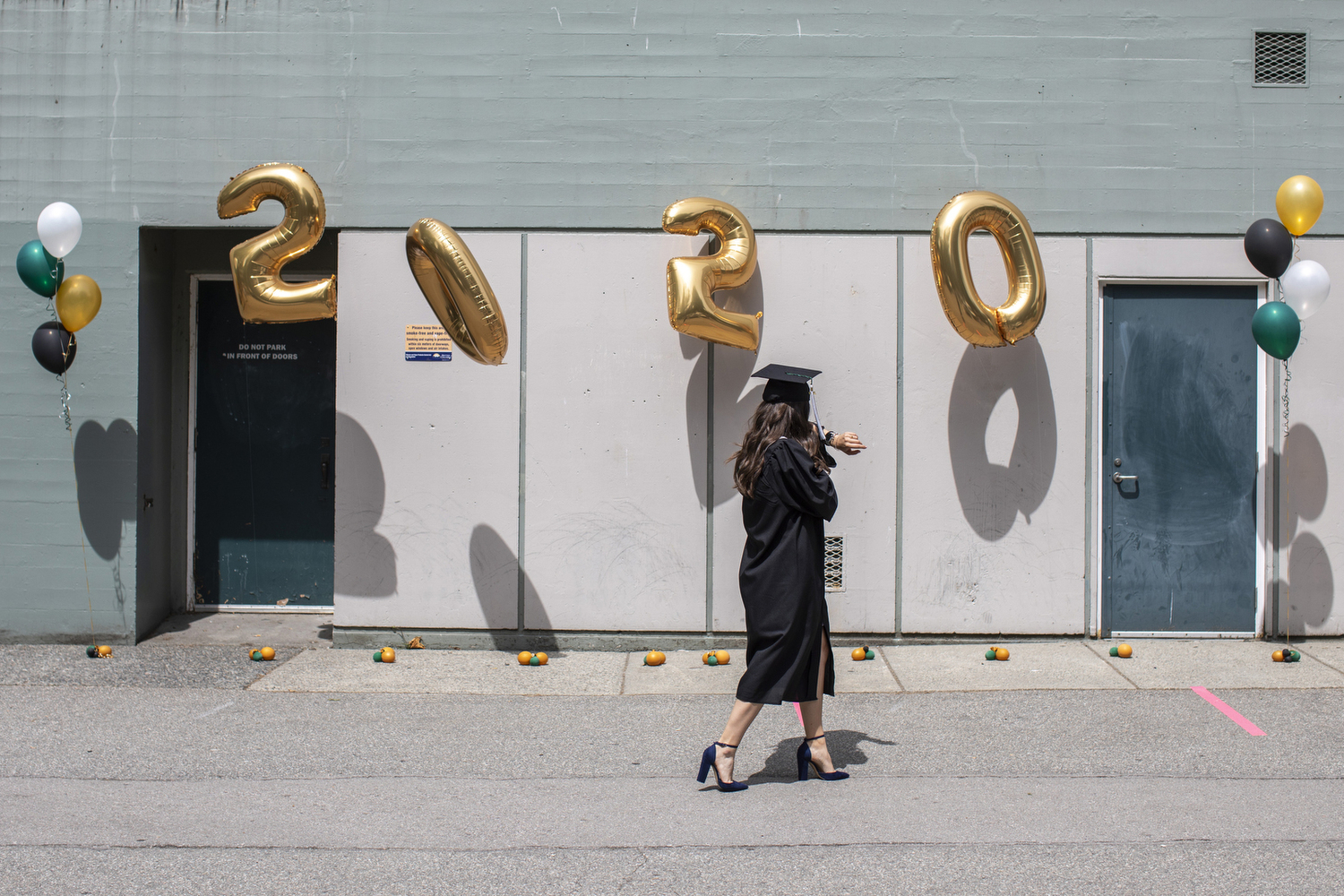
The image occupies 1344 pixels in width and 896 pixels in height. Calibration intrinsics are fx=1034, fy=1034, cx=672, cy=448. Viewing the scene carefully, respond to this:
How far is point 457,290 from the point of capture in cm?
625

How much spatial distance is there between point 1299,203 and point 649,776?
5.33 meters

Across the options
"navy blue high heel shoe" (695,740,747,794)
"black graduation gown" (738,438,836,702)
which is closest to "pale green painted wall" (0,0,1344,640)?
"black graduation gown" (738,438,836,702)

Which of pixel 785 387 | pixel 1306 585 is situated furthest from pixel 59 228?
pixel 1306 585

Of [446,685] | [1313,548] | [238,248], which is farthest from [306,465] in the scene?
[1313,548]

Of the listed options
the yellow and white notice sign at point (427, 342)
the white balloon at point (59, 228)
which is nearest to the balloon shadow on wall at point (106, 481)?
the white balloon at point (59, 228)

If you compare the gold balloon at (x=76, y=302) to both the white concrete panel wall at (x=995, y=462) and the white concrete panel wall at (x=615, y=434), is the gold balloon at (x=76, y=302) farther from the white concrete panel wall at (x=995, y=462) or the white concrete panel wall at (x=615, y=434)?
the white concrete panel wall at (x=995, y=462)

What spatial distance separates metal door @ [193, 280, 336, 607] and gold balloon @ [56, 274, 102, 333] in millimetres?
1184

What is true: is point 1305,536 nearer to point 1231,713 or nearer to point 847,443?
point 1231,713

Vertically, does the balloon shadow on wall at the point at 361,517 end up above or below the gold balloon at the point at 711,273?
below

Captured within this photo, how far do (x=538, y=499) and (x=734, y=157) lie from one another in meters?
2.74

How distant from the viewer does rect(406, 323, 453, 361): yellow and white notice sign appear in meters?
7.22

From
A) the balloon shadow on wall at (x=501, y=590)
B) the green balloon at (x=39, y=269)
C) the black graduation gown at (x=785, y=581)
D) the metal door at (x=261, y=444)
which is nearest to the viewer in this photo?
the black graduation gown at (x=785, y=581)

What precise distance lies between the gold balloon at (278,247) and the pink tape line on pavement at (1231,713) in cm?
583

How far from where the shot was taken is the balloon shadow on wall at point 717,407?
7164 mm
